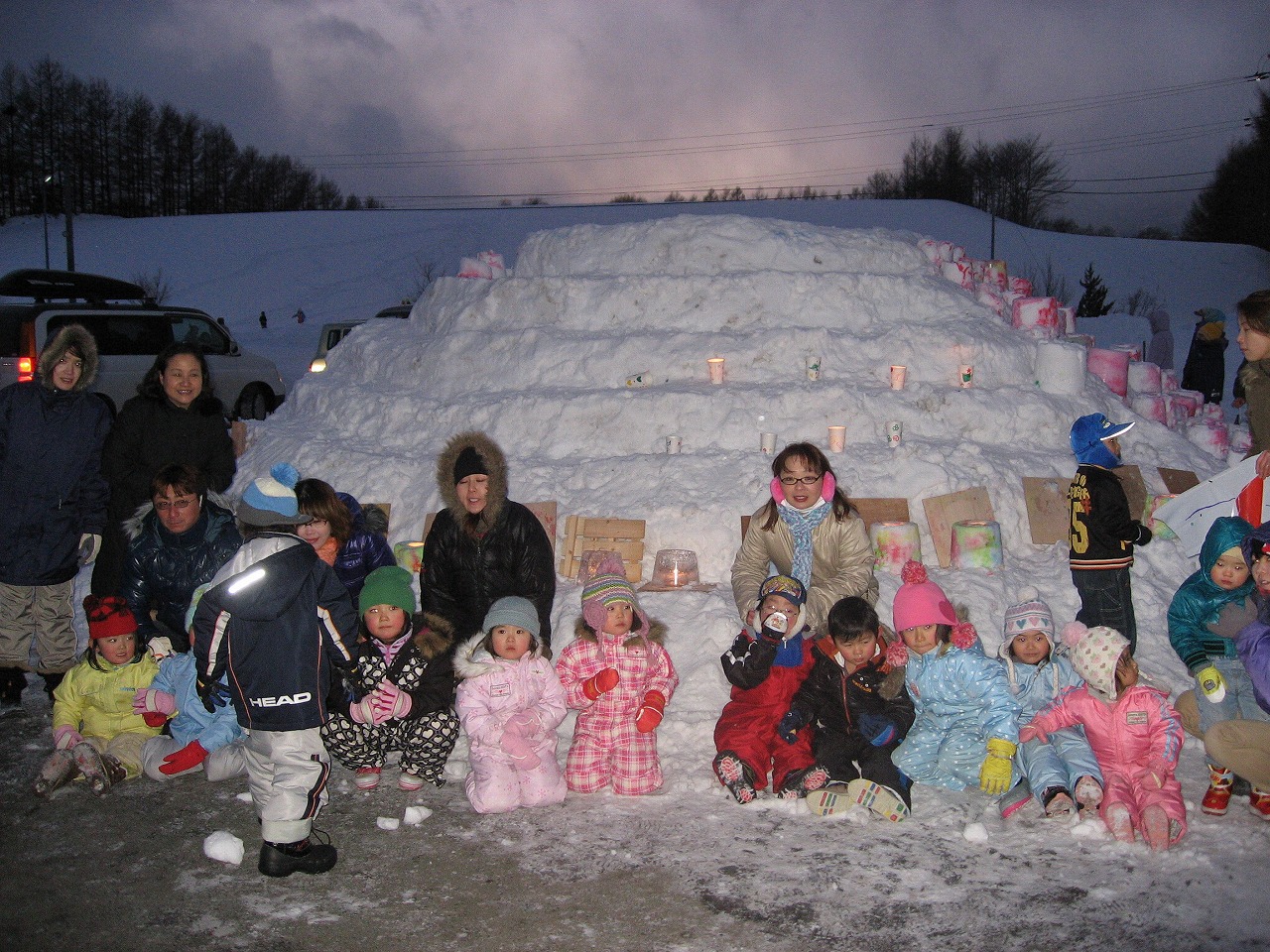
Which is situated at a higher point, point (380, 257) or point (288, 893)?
point (380, 257)

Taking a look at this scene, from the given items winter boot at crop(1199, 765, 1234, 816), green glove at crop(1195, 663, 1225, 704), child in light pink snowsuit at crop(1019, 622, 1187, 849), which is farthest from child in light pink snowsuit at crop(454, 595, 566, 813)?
green glove at crop(1195, 663, 1225, 704)

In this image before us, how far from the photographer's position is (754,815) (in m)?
3.96

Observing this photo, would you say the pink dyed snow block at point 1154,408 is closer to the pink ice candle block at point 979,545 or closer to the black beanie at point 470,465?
the pink ice candle block at point 979,545

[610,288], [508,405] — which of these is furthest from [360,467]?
[610,288]

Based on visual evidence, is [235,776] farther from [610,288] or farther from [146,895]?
[610,288]

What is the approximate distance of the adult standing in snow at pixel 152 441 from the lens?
17.2 feet

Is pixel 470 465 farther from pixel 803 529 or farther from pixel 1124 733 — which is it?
pixel 1124 733

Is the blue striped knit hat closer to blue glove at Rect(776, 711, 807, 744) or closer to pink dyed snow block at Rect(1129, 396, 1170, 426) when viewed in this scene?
blue glove at Rect(776, 711, 807, 744)

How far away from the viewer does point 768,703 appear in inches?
173

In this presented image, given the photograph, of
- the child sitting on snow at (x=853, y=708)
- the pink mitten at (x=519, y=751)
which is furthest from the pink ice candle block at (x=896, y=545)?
the pink mitten at (x=519, y=751)

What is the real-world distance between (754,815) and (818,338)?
13.3ft

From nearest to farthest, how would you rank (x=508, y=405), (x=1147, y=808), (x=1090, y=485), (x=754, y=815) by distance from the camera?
(x=1147, y=808) < (x=754, y=815) < (x=1090, y=485) < (x=508, y=405)

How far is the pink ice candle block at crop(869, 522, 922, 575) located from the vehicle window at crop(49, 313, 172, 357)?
1047cm

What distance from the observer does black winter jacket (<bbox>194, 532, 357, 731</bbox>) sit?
3.42m
